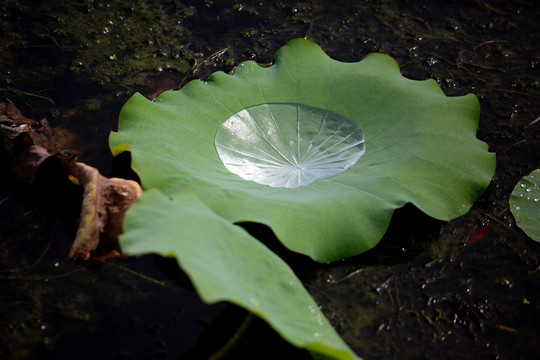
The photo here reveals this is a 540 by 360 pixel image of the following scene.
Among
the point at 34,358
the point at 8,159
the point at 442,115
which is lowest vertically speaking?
the point at 442,115

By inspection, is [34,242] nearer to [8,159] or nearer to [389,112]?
[8,159]

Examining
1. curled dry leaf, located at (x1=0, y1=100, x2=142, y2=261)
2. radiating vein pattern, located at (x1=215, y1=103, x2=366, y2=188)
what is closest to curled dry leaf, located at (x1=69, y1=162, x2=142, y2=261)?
curled dry leaf, located at (x1=0, y1=100, x2=142, y2=261)

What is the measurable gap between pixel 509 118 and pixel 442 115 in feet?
2.39

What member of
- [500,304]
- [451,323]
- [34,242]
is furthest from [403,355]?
[34,242]

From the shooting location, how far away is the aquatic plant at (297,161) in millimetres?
1827

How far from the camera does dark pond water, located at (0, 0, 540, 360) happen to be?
207 cm

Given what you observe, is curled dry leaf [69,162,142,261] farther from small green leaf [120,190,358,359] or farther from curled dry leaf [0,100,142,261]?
small green leaf [120,190,358,359]

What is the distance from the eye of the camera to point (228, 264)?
1.74 meters

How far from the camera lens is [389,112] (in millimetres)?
2662

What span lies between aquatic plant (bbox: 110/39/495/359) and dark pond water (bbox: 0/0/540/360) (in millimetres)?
222

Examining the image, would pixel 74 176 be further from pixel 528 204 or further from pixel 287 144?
pixel 528 204

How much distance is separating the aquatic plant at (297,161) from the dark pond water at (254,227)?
222 mm

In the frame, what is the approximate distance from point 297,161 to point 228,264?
888 mm

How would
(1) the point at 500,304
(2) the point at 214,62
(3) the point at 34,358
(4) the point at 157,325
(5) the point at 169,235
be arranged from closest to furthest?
(5) the point at 169,235, (3) the point at 34,358, (4) the point at 157,325, (1) the point at 500,304, (2) the point at 214,62
